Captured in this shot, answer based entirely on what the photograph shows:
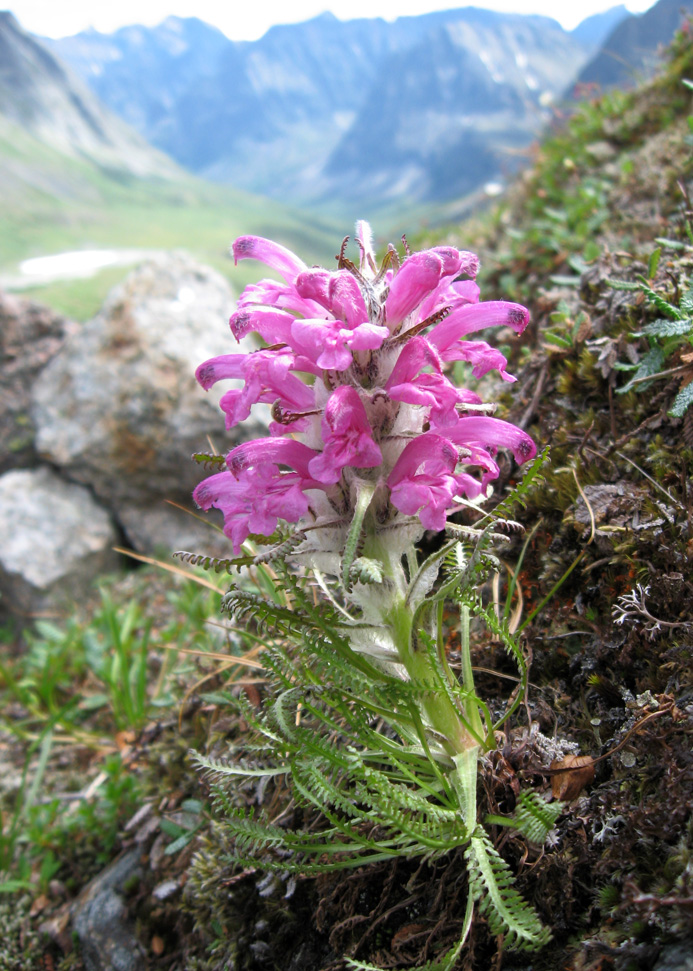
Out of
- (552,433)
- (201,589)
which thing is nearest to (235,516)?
(552,433)

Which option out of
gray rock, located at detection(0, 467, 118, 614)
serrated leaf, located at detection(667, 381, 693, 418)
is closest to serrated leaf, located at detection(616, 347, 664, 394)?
serrated leaf, located at detection(667, 381, 693, 418)

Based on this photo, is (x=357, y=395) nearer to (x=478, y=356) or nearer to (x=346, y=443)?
(x=346, y=443)

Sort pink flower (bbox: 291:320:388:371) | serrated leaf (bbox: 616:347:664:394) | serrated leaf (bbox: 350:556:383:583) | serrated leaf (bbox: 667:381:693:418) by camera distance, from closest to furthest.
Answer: serrated leaf (bbox: 350:556:383:583) < pink flower (bbox: 291:320:388:371) < serrated leaf (bbox: 667:381:693:418) < serrated leaf (bbox: 616:347:664:394)

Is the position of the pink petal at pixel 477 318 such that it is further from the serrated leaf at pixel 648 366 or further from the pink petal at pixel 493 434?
the serrated leaf at pixel 648 366

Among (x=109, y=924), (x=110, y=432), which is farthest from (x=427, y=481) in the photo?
(x=110, y=432)

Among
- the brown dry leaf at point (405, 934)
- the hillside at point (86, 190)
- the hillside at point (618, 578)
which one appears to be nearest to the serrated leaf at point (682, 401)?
the hillside at point (618, 578)

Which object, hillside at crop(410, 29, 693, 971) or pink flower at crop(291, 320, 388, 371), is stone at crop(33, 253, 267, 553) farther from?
pink flower at crop(291, 320, 388, 371)

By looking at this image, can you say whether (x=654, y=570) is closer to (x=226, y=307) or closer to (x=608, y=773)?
(x=608, y=773)
